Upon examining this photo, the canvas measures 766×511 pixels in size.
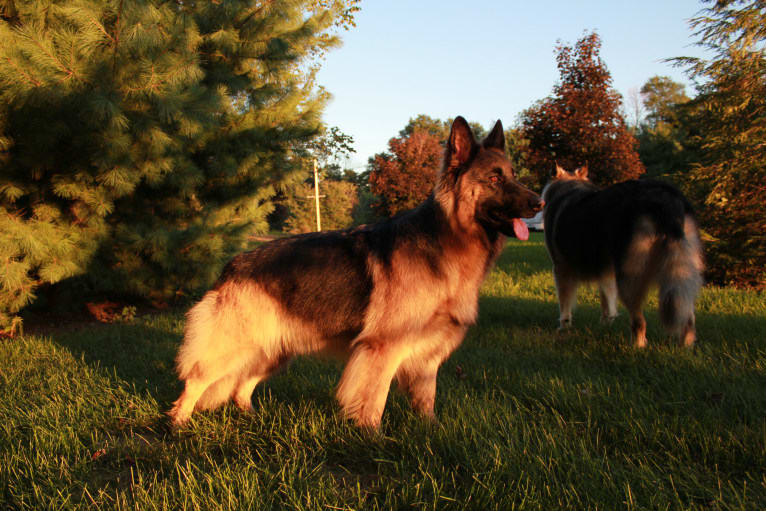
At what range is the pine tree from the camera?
15.9 ft

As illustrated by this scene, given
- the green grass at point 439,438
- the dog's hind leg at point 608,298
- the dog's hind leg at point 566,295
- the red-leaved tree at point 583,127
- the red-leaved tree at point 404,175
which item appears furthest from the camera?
the red-leaved tree at point 404,175

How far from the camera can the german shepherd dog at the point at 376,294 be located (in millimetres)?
2916

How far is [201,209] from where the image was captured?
24.0 feet

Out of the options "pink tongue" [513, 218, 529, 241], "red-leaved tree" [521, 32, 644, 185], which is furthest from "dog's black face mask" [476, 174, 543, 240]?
"red-leaved tree" [521, 32, 644, 185]

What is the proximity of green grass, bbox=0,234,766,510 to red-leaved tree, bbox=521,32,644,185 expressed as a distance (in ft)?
28.1

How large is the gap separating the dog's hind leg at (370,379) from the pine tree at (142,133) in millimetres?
3965

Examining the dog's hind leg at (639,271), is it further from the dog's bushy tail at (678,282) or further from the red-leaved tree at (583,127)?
the red-leaved tree at (583,127)

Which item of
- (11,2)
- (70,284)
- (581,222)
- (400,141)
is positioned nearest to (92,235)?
(70,284)

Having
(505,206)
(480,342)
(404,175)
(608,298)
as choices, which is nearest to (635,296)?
(608,298)

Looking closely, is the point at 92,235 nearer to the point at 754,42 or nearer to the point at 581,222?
the point at 581,222

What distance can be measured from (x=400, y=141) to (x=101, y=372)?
2286 centimetres

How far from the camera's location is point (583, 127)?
12062 millimetres

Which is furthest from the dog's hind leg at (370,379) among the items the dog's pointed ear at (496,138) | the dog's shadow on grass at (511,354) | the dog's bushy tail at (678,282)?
the dog's bushy tail at (678,282)

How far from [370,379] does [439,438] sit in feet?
1.82
